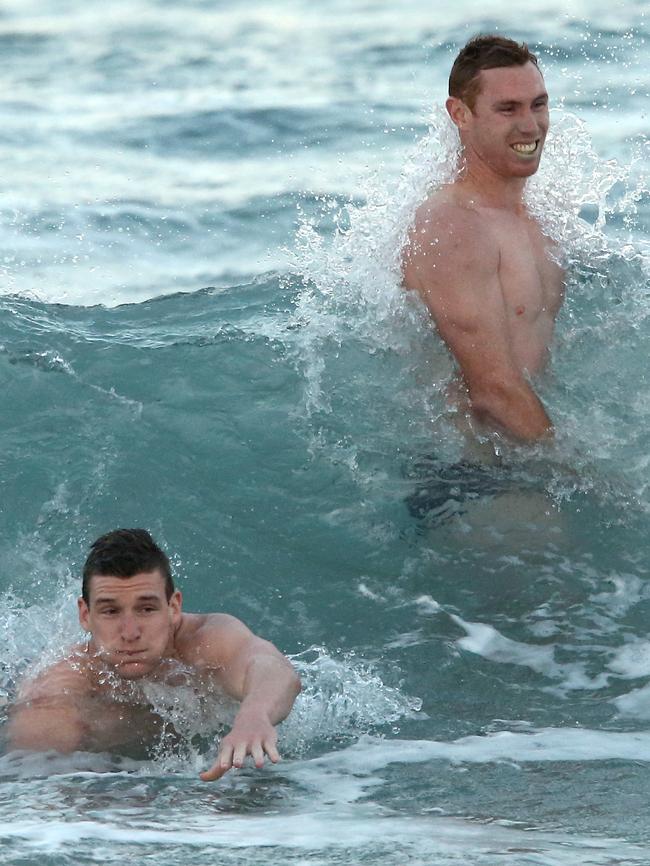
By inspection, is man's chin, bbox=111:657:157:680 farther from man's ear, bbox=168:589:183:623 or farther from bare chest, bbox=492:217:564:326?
bare chest, bbox=492:217:564:326

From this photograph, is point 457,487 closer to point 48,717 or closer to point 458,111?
point 458,111

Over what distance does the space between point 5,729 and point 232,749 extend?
1.05 m

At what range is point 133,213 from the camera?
10.9 meters

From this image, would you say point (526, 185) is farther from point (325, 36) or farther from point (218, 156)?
point (325, 36)

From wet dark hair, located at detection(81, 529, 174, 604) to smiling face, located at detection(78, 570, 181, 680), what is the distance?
0.06 feet

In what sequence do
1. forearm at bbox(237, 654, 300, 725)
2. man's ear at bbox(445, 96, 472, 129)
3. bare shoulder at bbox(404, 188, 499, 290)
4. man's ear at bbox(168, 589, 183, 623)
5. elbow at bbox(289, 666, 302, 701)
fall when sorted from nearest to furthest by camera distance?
forearm at bbox(237, 654, 300, 725), elbow at bbox(289, 666, 302, 701), man's ear at bbox(168, 589, 183, 623), bare shoulder at bbox(404, 188, 499, 290), man's ear at bbox(445, 96, 472, 129)

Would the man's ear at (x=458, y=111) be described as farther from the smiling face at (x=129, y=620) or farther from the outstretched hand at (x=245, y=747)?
the outstretched hand at (x=245, y=747)

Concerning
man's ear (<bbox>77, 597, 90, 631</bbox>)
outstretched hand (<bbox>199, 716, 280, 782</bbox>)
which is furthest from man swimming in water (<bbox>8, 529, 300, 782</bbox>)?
outstretched hand (<bbox>199, 716, 280, 782</bbox>)

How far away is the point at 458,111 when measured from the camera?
630 cm

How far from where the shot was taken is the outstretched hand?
13.7 feet

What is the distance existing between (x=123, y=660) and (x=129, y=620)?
0.44 ft

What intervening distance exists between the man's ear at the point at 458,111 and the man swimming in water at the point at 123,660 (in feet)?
7.29

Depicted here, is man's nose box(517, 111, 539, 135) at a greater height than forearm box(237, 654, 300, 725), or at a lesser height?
greater

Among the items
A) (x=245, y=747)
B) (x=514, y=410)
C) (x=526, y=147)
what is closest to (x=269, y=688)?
(x=245, y=747)
